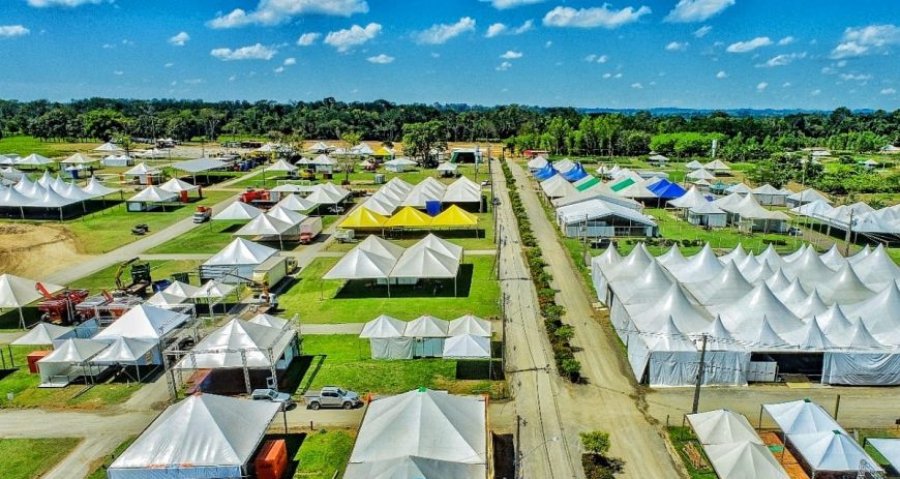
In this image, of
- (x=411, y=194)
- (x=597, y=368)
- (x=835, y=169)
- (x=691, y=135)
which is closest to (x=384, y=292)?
(x=597, y=368)

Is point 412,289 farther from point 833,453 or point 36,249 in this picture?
point 36,249

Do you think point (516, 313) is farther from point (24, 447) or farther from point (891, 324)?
point (24, 447)

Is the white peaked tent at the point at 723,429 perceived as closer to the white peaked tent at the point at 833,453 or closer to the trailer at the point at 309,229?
the white peaked tent at the point at 833,453

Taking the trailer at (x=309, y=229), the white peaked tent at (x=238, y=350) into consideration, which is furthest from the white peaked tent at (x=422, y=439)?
the trailer at (x=309, y=229)

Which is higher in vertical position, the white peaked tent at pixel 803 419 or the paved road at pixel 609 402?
the white peaked tent at pixel 803 419

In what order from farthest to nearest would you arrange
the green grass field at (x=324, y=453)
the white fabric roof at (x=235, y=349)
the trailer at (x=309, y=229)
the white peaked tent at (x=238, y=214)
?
the white peaked tent at (x=238, y=214) < the trailer at (x=309, y=229) < the white fabric roof at (x=235, y=349) < the green grass field at (x=324, y=453)

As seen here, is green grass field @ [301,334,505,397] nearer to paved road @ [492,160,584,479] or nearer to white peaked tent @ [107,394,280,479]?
paved road @ [492,160,584,479]

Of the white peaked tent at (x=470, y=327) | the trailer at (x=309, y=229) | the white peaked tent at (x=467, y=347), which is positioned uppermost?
the trailer at (x=309, y=229)
